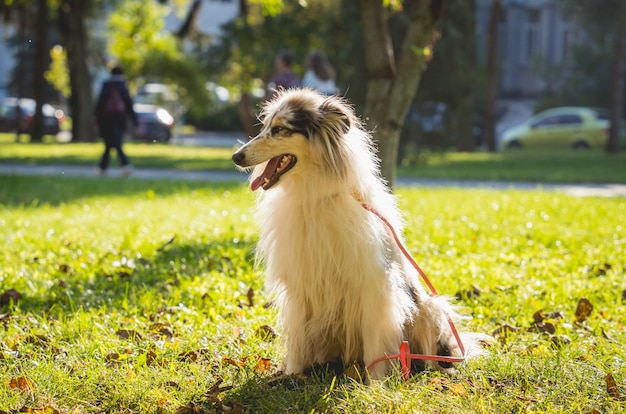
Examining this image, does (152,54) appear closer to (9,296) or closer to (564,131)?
(564,131)

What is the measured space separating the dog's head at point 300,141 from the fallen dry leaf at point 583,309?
2.54 m

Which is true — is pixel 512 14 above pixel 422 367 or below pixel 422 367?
above

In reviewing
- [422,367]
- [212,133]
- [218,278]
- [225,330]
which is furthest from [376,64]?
[212,133]

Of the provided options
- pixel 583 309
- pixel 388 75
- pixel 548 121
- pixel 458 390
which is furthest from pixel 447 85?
pixel 458 390

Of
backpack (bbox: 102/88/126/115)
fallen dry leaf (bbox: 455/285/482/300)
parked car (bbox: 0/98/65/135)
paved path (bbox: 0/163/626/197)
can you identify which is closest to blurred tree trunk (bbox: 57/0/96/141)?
parked car (bbox: 0/98/65/135)

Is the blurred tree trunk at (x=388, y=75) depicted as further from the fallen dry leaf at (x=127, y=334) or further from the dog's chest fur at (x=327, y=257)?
the dog's chest fur at (x=327, y=257)

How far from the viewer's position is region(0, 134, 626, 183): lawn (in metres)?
18.4

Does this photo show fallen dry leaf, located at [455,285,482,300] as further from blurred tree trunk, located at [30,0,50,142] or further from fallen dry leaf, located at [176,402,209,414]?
blurred tree trunk, located at [30,0,50,142]

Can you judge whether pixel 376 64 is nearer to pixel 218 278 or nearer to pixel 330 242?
pixel 218 278

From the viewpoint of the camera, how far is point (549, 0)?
47.7 m

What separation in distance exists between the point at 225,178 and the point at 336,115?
43.6 ft

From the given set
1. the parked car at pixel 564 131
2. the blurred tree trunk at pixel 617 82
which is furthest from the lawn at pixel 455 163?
the parked car at pixel 564 131

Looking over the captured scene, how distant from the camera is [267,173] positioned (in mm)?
4105

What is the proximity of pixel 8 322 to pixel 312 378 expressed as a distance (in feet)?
7.53
